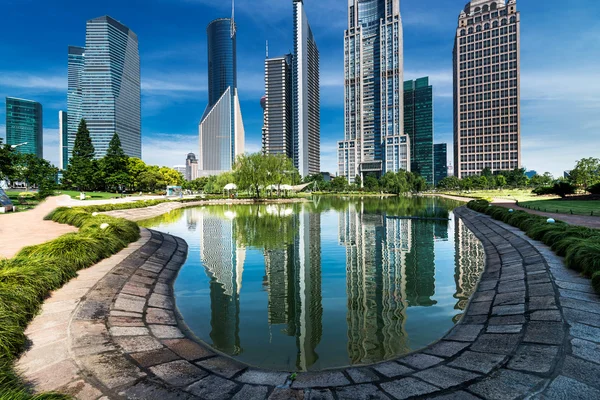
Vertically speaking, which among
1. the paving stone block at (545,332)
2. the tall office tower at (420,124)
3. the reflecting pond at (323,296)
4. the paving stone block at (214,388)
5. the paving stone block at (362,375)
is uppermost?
the tall office tower at (420,124)

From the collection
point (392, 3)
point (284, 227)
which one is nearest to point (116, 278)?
point (284, 227)

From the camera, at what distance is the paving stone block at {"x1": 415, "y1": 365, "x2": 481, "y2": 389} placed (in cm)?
380

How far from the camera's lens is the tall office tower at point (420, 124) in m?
170

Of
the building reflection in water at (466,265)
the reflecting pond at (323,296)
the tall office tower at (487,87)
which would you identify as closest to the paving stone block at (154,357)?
the reflecting pond at (323,296)

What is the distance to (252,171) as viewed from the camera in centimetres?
5484

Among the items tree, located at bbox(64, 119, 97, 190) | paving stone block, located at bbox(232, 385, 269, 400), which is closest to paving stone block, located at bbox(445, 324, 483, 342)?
paving stone block, located at bbox(232, 385, 269, 400)

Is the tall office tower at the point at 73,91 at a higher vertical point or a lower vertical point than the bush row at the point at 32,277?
higher

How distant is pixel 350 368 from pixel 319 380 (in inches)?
26.3

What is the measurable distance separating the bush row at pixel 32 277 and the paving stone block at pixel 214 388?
1.42m

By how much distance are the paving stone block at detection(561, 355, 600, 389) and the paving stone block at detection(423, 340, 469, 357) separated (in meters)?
1.38

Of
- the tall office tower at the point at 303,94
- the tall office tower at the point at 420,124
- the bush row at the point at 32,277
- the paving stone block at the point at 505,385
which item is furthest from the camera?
the tall office tower at the point at 420,124

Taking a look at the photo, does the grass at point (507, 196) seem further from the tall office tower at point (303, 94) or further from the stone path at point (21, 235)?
the tall office tower at point (303, 94)

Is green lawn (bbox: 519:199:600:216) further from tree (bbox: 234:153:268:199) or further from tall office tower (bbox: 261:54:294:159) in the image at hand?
tall office tower (bbox: 261:54:294:159)

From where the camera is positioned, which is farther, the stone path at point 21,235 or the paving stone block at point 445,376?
the stone path at point 21,235
